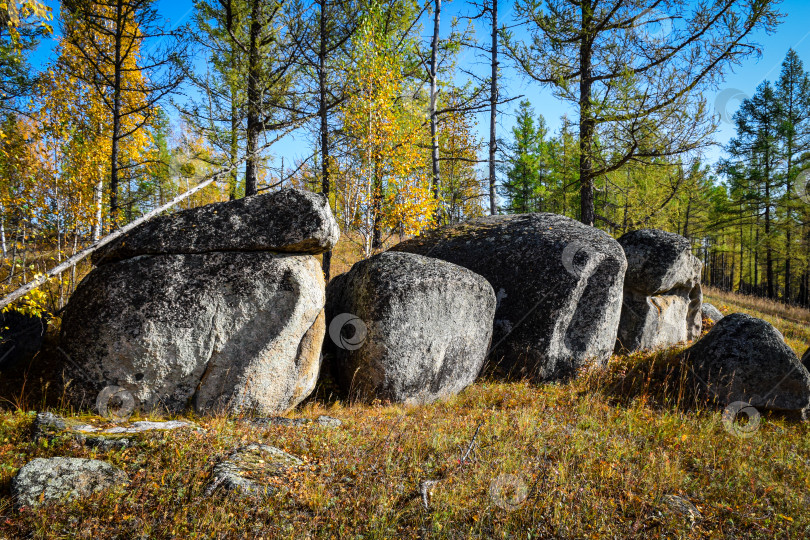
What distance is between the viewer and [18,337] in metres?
5.26

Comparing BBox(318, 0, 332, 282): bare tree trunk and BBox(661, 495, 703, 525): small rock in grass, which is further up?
BBox(318, 0, 332, 282): bare tree trunk

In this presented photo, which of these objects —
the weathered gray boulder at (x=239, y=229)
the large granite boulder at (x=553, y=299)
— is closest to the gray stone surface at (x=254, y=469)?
the weathered gray boulder at (x=239, y=229)

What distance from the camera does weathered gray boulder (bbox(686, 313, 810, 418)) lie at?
19.3 ft

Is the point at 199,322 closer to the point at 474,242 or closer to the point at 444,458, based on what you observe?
the point at 444,458

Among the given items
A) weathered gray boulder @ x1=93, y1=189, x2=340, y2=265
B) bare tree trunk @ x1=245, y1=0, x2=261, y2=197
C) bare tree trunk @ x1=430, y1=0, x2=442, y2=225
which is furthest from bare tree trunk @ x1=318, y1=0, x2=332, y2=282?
weathered gray boulder @ x1=93, y1=189, x2=340, y2=265

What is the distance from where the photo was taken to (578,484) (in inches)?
144

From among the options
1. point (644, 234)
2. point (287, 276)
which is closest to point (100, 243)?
point (287, 276)

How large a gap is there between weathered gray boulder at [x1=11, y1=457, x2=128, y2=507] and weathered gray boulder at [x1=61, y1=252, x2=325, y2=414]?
4.75 ft

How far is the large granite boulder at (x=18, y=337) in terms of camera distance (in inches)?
201

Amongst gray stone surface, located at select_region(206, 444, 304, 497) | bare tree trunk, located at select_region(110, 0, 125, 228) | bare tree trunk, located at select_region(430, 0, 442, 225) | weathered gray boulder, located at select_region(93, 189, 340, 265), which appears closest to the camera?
gray stone surface, located at select_region(206, 444, 304, 497)

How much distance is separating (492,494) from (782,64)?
112ft
